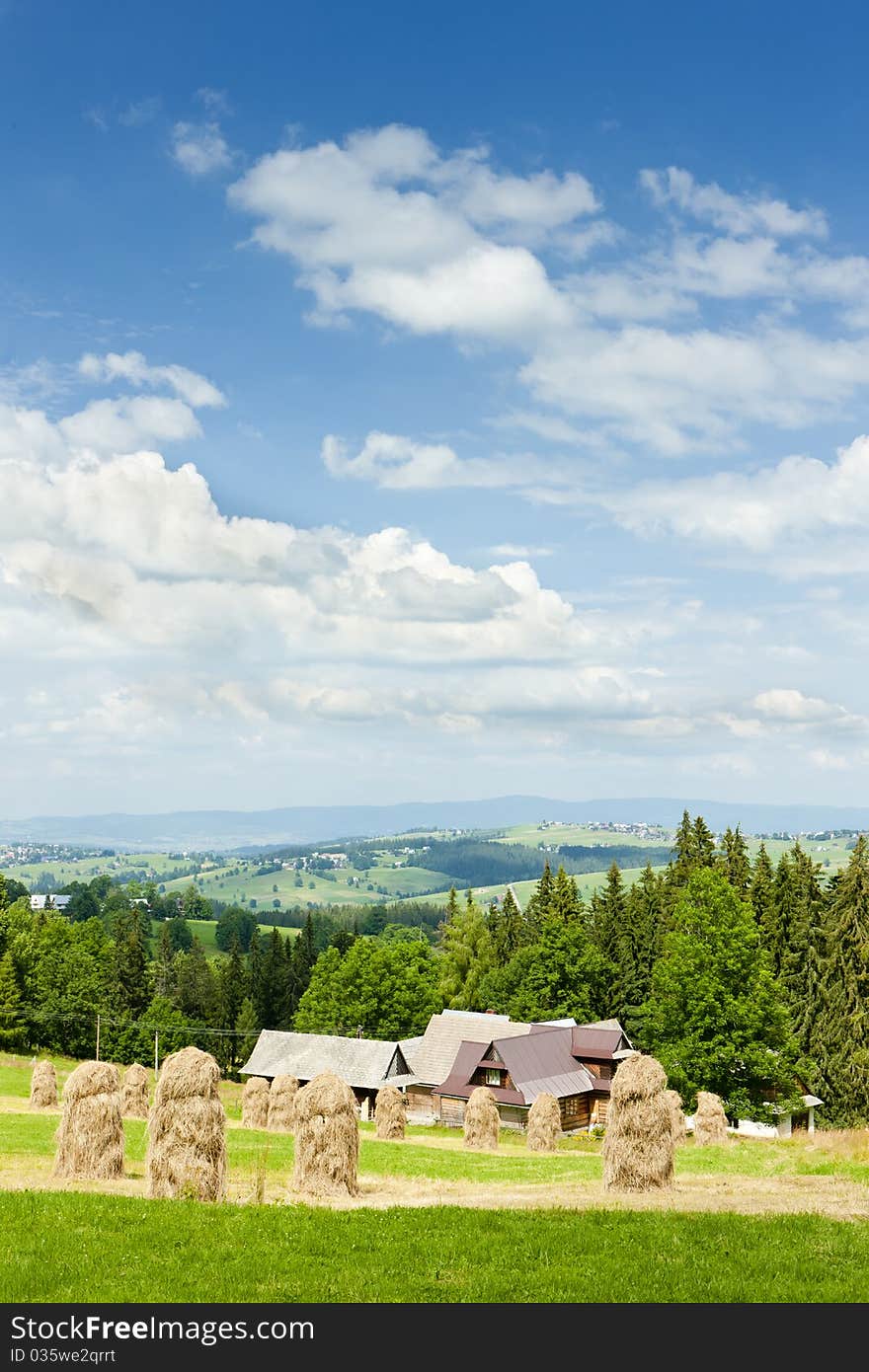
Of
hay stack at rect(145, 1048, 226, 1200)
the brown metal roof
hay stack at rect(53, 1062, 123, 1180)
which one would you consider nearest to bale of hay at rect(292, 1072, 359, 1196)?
hay stack at rect(145, 1048, 226, 1200)

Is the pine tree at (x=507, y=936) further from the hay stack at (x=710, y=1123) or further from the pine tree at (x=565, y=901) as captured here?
the hay stack at (x=710, y=1123)

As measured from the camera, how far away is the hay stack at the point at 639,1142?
21000mm

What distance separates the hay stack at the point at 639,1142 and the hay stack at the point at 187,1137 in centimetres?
837

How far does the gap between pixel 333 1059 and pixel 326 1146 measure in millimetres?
42849

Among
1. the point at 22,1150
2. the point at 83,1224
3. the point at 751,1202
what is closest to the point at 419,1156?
the point at 22,1150

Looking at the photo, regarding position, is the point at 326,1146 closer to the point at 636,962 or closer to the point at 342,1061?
the point at 342,1061

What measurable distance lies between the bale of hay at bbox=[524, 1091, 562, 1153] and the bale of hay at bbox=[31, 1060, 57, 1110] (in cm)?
2146

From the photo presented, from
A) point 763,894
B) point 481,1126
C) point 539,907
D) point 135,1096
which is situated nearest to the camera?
point 481,1126

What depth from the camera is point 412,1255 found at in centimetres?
1352

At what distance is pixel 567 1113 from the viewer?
57250 mm

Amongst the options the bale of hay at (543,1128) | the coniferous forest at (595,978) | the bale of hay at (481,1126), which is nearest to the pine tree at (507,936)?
the coniferous forest at (595,978)

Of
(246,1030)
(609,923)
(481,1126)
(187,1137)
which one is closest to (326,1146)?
(187,1137)

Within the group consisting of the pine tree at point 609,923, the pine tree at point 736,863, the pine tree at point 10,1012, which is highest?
the pine tree at point 736,863
